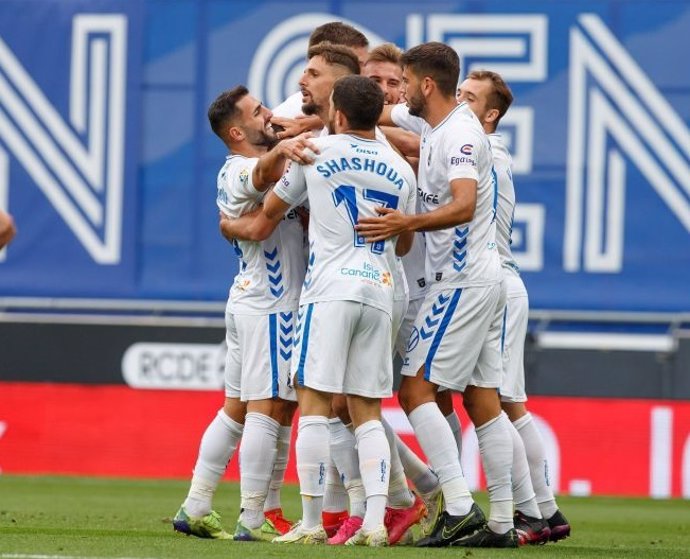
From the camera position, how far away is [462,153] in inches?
278

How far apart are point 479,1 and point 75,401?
4.61 meters

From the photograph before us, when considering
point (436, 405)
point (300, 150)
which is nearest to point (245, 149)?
point (300, 150)

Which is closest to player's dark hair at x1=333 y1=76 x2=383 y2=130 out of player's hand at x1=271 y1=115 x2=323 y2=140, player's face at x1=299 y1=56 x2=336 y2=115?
player's face at x1=299 y1=56 x2=336 y2=115

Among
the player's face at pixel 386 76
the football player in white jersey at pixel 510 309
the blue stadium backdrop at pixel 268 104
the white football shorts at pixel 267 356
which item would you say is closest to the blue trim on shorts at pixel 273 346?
the white football shorts at pixel 267 356

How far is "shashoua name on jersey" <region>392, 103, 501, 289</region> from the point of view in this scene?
718cm

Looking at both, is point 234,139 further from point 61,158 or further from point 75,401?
point 61,158

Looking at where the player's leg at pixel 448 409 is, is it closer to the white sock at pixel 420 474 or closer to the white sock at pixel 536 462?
the white sock at pixel 420 474

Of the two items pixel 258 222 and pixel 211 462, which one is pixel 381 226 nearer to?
pixel 258 222

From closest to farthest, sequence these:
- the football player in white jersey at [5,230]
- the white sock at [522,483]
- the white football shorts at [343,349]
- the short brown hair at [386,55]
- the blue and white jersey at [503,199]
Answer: the football player in white jersey at [5,230] → the white football shorts at [343,349] → the white sock at [522,483] → the blue and white jersey at [503,199] → the short brown hair at [386,55]

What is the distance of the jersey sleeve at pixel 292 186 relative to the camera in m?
6.99

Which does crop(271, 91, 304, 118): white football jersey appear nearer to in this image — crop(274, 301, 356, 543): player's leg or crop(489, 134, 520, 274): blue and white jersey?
crop(489, 134, 520, 274): blue and white jersey

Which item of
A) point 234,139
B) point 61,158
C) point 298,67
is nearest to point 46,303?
point 61,158

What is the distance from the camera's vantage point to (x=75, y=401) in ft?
42.5

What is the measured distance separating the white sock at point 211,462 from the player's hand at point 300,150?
4.84 ft
